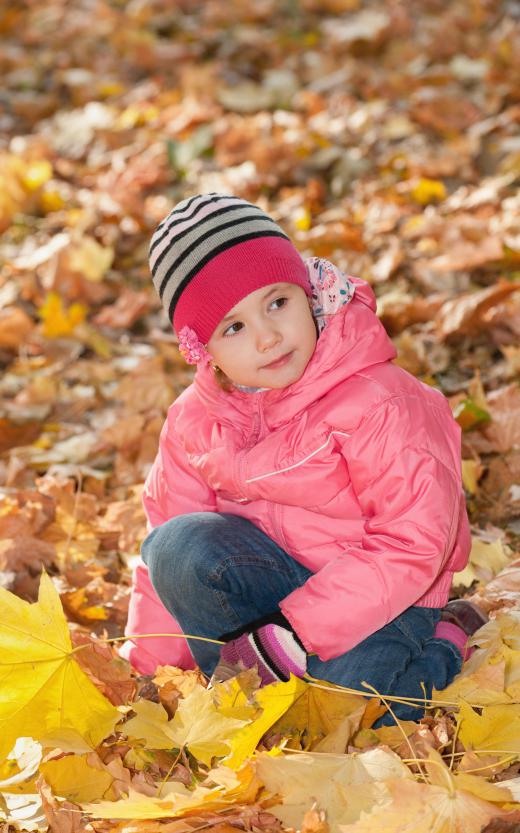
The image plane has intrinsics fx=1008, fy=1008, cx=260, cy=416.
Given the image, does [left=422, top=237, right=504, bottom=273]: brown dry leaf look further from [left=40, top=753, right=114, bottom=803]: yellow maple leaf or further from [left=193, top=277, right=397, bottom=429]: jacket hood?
[left=40, top=753, right=114, bottom=803]: yellow maple leaf

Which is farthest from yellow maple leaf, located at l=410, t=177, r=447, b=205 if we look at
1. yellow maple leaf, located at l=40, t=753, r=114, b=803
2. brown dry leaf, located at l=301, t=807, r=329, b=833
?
brown dry leaf, located at l=301, t=807, r=329, b=833

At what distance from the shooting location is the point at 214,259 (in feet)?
6.12

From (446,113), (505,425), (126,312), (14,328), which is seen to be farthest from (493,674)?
(446,113)

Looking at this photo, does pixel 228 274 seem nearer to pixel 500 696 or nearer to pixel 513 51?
pixel 500 696

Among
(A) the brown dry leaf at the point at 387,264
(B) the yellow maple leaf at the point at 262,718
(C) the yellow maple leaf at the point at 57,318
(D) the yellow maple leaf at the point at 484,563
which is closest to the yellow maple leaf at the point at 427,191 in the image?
(A) the brown dry leaf at the point at 387,264

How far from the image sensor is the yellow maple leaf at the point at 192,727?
162 cm

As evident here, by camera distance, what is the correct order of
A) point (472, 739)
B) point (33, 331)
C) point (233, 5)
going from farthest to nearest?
point (233, 5) < point (33, 331) < point (472, 739)

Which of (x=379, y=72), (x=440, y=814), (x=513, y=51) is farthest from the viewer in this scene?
(x=379, y=72)

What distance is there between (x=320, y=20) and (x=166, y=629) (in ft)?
16.5

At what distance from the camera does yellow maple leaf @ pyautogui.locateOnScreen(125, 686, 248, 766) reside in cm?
162

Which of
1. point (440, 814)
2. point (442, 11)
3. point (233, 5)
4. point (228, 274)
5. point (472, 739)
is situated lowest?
point (472, 739)

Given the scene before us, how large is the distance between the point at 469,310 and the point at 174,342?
3.43ft

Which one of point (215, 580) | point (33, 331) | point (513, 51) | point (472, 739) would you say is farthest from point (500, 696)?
point (513, 51)

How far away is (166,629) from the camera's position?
2086mm
